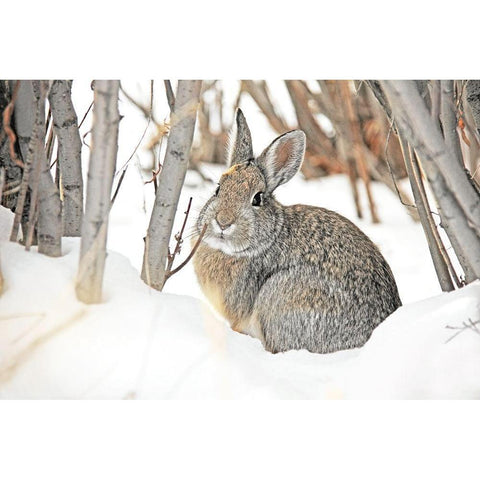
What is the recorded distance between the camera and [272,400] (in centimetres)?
125

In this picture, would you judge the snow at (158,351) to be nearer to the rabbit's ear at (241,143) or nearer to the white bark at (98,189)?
the white bark at (98,189)

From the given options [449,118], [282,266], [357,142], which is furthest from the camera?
[357,142]

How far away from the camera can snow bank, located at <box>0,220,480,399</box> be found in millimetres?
1237

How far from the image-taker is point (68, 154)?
4.62 ft

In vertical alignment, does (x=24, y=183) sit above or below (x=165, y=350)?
above

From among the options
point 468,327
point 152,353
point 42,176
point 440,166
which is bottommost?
point 152,353

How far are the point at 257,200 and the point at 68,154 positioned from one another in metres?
0.34

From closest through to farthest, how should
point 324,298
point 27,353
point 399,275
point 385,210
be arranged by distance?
1. point 27,353
2. point 324,298
3. point 399,275
4. point 385,210

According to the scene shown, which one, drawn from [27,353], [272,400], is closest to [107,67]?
[27,353]

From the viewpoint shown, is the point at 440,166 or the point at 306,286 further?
the point at 306,286

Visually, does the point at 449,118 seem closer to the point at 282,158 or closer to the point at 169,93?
the point at 282,158

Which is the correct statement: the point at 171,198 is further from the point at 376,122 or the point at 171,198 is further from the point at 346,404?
the point at 376,122

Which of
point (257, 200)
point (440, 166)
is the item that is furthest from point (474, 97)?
point (257, 200)

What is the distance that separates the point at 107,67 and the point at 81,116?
9.3 inches
